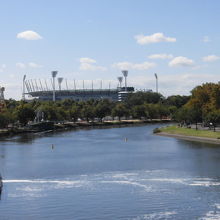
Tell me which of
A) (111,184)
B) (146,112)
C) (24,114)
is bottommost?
(111,184)

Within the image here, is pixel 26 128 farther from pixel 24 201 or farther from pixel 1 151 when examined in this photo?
pixel 24 201

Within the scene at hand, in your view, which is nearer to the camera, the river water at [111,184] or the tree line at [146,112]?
the river water at [111,184]

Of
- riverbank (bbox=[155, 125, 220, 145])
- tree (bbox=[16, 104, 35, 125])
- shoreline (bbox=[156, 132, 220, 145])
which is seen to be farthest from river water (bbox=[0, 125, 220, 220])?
tree (bbox=[16, 104, 35, 125])

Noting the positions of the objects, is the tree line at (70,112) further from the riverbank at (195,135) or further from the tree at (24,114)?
the riverbank at (195,135)

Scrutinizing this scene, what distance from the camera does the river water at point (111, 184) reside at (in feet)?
106

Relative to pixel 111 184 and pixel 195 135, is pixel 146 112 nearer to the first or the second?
pixel 195 135

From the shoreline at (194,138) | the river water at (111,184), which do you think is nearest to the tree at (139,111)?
the shoreline at (194,138)

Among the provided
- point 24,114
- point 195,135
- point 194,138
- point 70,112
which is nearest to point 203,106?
point 195,135

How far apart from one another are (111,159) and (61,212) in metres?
25.5

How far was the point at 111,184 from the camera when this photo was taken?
40688mm

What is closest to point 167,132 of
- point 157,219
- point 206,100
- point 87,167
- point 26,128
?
point 206,100

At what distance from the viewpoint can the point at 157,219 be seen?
98.8 ft

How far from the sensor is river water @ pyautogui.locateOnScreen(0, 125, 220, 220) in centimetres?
3219

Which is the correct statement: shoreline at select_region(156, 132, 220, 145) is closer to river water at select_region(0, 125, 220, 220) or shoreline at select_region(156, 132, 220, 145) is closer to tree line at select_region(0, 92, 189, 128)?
river water at select_region(0, 125, 220, 220)
